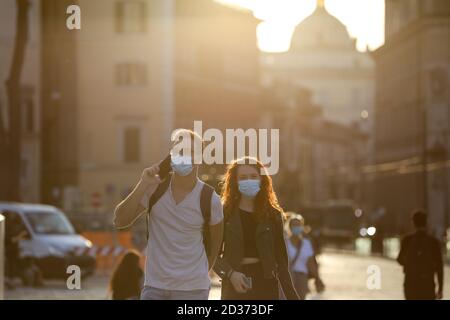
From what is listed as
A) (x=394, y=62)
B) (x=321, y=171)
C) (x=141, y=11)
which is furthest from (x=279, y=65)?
(x=141, y=11)

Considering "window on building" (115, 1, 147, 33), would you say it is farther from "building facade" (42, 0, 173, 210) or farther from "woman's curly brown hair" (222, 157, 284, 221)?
"woman's curly brown hair" (222, 157, 284, 221)

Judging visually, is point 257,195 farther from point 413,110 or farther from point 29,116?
point 413,110

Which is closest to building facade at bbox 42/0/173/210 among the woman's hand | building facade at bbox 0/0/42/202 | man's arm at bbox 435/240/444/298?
building facade at bbox 0/0/42/202

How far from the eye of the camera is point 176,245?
872 cm

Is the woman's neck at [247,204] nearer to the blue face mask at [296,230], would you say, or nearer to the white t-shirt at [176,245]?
the white t-shirt at [176,245]

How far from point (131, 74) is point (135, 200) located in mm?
56382

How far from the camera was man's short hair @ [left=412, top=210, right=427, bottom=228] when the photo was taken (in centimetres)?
1483

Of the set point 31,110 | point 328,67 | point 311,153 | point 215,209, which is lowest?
point 215,209

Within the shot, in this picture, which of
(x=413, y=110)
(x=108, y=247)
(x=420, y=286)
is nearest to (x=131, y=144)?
(x=108, y=247)

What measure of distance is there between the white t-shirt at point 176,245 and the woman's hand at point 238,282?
0.48 meters

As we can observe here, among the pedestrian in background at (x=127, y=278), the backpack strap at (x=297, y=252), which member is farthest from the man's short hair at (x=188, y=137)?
the backpack strap at (x=297, y=252)

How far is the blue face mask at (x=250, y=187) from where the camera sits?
373 inches

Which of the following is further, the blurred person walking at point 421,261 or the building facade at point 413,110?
the building facade at point 413,110
